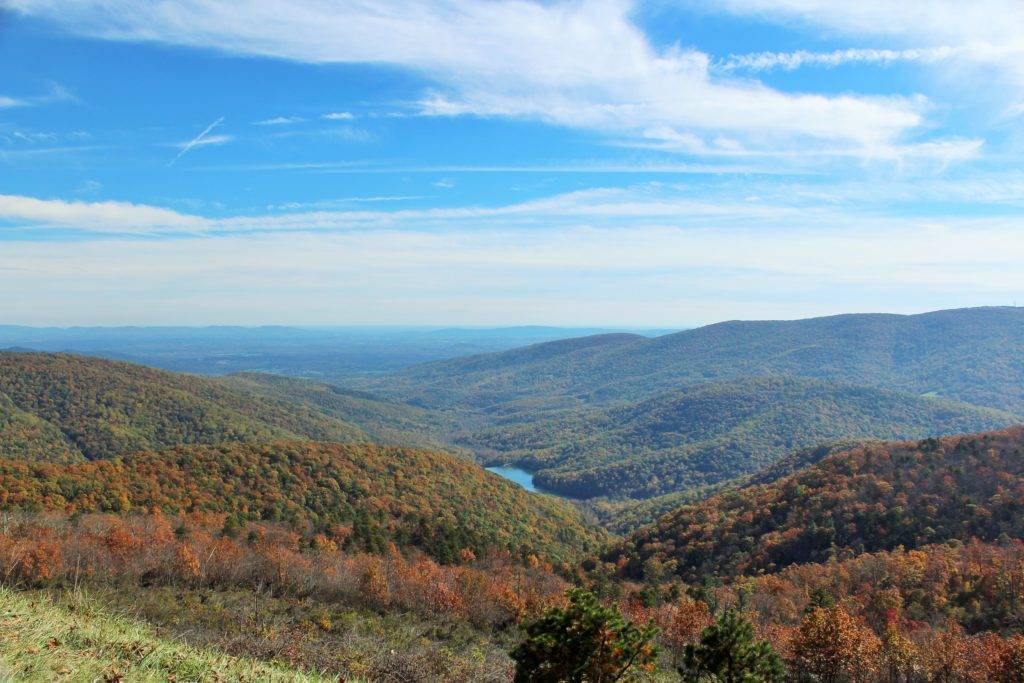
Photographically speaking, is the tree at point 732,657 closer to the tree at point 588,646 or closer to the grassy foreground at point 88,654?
the tree at point 588,646

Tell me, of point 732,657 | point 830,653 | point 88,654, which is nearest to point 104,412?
point 830,653

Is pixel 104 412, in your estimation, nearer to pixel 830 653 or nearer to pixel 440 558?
pixel 440 558

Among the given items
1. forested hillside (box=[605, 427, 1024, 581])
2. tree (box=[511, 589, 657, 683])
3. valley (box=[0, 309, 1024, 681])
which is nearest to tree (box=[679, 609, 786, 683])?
valley (box=[0, 309, 1024, 681])

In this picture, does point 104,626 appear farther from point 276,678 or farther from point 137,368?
point 137,368

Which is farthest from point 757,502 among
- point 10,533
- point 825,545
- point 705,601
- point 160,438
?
point 160,438

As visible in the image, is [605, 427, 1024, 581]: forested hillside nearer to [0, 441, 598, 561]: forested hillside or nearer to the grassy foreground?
[0, 441, 598, 561]: forested hillside

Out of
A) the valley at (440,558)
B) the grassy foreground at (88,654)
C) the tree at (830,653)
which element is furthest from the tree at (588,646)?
the tree at (830,653)
